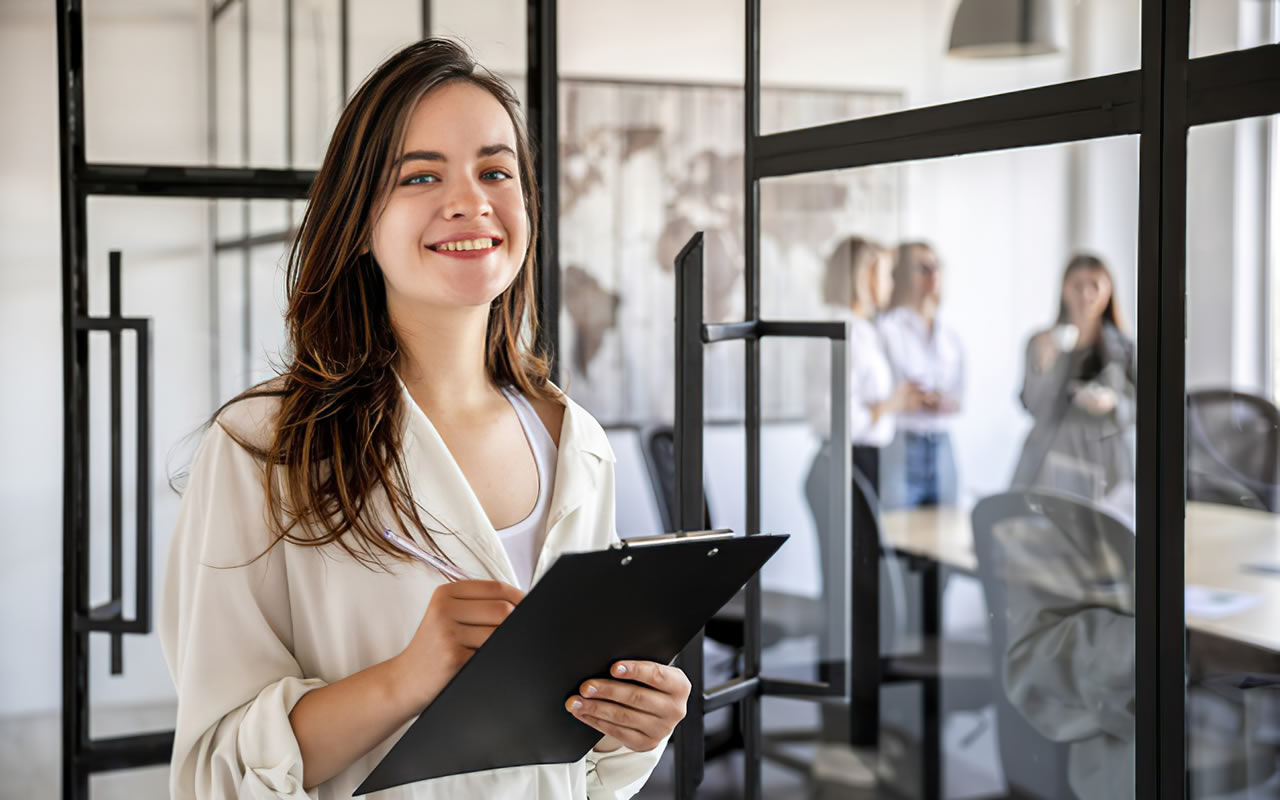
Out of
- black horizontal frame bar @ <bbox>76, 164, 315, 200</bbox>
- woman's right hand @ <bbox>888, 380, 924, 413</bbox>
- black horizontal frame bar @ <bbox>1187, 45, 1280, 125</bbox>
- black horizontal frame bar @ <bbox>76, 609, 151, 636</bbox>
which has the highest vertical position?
black horizontal frame bar @ <bbox>76, 164, 315, 200</bbox>

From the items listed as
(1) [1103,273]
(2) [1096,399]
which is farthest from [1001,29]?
(2) [1096,399]

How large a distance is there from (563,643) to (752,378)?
3.28 feet

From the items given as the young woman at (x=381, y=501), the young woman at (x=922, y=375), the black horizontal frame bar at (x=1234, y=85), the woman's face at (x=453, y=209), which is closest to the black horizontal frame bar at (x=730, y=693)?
the young woman at (x=381, y=501)

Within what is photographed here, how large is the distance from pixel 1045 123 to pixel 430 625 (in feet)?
3.24

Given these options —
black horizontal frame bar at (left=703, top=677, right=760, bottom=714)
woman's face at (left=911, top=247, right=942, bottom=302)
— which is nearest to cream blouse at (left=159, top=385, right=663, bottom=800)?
black horizontal frame bar at (left=703, top=677, right=760, bottom=714)

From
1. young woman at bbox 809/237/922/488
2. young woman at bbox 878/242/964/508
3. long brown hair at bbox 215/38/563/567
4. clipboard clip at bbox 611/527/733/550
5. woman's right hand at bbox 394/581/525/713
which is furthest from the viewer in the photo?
young woman at bbox 878/242/964/508

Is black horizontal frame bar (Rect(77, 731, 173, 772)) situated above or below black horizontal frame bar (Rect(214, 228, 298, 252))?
below

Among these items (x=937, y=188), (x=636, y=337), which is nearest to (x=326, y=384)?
(x=937, y=188)

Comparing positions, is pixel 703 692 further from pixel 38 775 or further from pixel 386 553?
pixel 38 775

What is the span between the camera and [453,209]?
116cm

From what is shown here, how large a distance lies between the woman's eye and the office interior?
44cm

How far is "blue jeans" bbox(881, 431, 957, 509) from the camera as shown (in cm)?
326

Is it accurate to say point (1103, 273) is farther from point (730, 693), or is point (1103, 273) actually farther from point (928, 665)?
point (730, 693)

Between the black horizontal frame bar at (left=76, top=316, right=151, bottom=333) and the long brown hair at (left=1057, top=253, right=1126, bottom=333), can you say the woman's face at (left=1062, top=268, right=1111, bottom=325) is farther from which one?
the black horizontal frame bar at (left=76, top=316, right=151, bottom=333)
